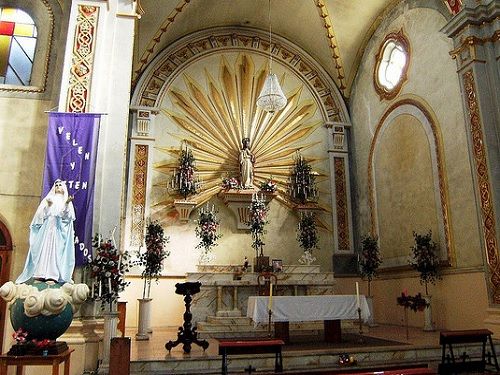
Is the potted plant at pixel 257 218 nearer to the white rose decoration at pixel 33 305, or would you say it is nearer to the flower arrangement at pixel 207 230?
the flower arrangement at pixel 207 230

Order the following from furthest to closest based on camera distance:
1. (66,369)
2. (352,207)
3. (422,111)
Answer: (352,207) → (422,111) → (66,369)

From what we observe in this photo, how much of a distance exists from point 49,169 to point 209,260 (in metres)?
5.79

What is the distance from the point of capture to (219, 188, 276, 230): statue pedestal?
489 inches

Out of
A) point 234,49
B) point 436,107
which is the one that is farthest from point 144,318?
point 234,49

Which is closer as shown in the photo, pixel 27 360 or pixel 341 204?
pixel 27 360

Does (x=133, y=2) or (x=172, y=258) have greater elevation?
(x=133, y=2)

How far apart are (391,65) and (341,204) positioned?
4.06 metres

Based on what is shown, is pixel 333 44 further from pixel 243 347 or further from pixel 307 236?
pixel 243 347

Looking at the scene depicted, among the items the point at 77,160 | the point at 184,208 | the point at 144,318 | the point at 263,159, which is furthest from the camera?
the point at 263,159

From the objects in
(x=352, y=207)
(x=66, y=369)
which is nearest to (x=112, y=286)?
(x=66, y=369)

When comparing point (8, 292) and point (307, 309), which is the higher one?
point (8, 292)

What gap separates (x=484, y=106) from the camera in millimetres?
8703

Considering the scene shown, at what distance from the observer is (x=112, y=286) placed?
21.4 feet

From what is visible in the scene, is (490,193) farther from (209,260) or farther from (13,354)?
(13,354)
